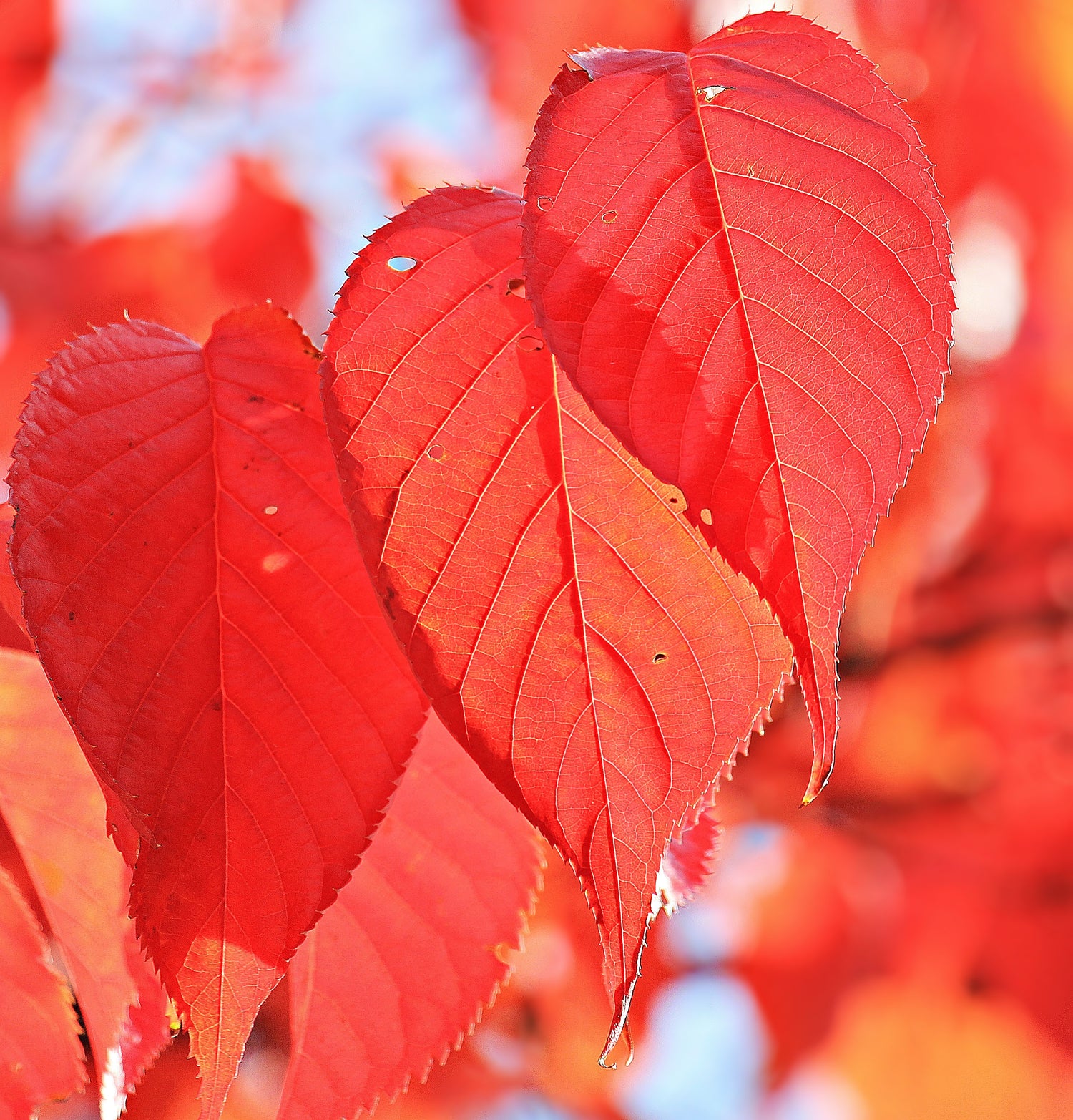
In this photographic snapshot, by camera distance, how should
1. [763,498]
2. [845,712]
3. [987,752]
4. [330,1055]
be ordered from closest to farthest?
1. [763,498]
2. [330,1055]
3. [845,712]
4. [987,752]

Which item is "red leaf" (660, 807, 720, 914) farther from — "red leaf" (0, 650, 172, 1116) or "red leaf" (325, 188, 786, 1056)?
"red leaf" (0, 650, 172, 1116)

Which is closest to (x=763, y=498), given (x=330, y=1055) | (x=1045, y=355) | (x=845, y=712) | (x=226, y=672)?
(x=226, y=672)

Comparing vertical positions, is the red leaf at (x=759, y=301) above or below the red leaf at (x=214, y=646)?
above

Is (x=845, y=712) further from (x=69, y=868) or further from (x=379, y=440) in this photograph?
(x=379, y=440)

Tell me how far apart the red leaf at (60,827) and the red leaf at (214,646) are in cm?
18

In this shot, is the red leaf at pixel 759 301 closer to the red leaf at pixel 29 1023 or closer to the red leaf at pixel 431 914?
the red leaf at pixel 431 914

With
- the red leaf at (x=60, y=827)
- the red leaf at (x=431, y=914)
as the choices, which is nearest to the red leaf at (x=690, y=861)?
the red leaf at (x=431, y=914)

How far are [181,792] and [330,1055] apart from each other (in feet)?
0.58

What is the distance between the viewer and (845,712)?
1.70 m

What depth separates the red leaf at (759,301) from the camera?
261 millimetres

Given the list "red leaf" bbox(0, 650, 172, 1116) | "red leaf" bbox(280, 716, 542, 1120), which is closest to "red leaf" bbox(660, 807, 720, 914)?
"red leaf" bbox(280, 716, 542, 1120)

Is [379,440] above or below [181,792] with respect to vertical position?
above

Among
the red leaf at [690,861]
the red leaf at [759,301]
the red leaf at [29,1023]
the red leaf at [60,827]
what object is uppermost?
the red leaf at [759,301]

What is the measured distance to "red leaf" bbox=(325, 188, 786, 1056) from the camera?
0.29m
